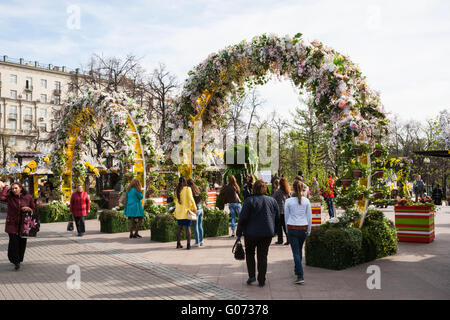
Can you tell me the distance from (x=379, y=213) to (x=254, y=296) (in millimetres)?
4345

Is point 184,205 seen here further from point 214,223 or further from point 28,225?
point 28,225

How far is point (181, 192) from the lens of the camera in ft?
32.0

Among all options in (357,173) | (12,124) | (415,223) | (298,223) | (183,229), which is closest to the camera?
(298,223)

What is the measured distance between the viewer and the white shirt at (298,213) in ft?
21.2

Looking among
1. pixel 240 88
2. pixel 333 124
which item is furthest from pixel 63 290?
pixel 240 88

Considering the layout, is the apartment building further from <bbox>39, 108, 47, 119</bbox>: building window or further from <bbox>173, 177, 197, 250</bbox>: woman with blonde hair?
<bbox>173, 177, 197, 250</bbox>: woman with blonde hair

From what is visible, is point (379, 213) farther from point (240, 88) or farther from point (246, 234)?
point (240, 88)

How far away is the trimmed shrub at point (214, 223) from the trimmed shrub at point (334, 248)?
4.59m

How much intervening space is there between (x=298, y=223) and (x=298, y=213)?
0.53ft

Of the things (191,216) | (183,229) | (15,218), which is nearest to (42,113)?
(183,229)

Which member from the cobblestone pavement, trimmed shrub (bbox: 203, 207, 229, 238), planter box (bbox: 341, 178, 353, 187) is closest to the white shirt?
the cobblestone pavement

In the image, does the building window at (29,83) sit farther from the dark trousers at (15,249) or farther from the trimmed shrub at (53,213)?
the dark trousers at (15,249)

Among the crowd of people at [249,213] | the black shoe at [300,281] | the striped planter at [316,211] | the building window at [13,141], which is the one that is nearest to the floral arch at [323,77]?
the crowd of people at [249,213]

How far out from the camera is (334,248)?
7293 millimetres
